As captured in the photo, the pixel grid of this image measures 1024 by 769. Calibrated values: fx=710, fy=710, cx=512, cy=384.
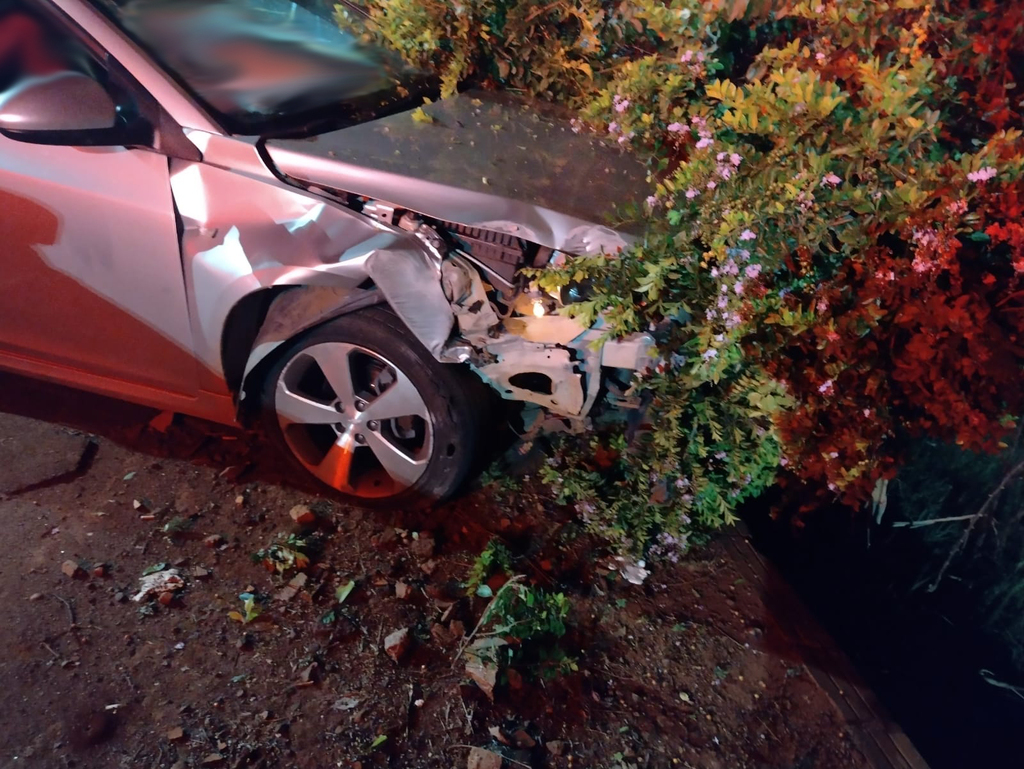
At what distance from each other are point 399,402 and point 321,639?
779mm

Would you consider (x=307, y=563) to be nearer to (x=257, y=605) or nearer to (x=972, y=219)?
(x=257, y=605)

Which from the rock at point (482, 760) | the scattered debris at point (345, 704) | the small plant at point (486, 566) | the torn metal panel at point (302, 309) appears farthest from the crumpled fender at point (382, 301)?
the rock at point (482, 760)

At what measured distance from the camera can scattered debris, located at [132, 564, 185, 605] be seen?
227cm

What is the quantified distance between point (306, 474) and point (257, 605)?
56cm

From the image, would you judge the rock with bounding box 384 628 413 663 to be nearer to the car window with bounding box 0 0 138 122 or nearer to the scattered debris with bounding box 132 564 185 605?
the scattered debris with bounding box 132 564 185 605

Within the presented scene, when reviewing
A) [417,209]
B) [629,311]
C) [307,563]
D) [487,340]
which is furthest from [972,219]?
[307,563]

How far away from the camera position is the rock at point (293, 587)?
2309mm

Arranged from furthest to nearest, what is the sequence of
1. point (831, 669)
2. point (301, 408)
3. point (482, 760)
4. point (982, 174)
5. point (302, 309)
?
point (301, 408) → point (831, 669) → point (302, 309) → point (482, 760) → point (982, 174)

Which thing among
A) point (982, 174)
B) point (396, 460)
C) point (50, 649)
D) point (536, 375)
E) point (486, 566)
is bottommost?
point (50, 649)

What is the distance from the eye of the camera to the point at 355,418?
2469 millimetres

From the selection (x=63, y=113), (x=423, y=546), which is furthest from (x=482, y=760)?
(x=63, y=113)

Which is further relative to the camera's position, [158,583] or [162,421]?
[162,421]

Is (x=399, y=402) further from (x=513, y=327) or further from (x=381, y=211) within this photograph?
(x=381, y=211)

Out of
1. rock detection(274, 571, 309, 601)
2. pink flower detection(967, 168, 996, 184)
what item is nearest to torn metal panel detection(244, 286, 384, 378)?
rock detection(274, 571, 309, 601)
